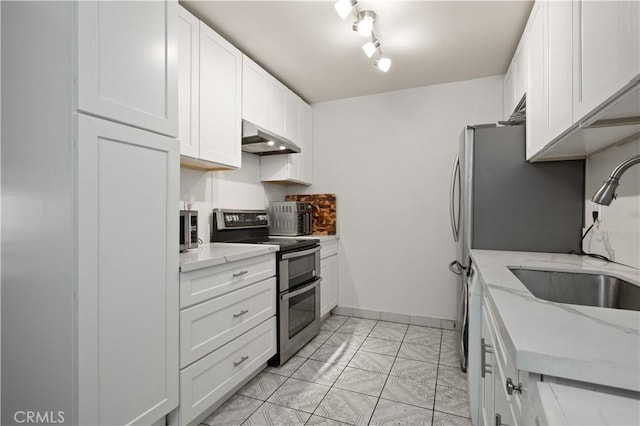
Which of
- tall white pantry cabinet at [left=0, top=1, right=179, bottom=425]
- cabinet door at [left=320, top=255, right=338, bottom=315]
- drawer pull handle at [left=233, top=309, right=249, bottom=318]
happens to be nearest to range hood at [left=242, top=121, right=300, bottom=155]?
tall white pantry cabinet at [left=0, top=1, right=179, bottom=425]

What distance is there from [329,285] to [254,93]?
76.7 inches

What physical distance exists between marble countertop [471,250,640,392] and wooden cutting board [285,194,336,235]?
246 centimetres

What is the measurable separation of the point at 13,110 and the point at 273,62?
1.83 meters

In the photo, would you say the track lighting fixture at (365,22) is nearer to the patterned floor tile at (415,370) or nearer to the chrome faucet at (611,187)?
the chrome faucet at (611,187)

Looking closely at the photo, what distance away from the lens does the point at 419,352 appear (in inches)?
98.5

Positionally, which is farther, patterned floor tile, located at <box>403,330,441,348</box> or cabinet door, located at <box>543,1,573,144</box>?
patterned floor tile, located at <box>403,330,441,348</box>

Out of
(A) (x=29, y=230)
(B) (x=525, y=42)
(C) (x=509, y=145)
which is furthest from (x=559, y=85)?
(A) (x=29, y=230)

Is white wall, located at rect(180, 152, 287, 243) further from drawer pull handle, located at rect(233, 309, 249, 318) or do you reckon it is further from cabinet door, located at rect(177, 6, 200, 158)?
drawer pull handle, located at rect(233, 309, 249, 318)

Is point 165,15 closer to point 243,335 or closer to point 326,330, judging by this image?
point 243,335

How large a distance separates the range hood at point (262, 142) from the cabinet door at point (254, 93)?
0.13 metres

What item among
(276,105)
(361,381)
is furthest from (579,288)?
(276,105)

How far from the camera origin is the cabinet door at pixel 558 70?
1.22 meters

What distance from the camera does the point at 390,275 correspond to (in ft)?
10.6

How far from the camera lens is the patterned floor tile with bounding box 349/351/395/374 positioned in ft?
7.38
